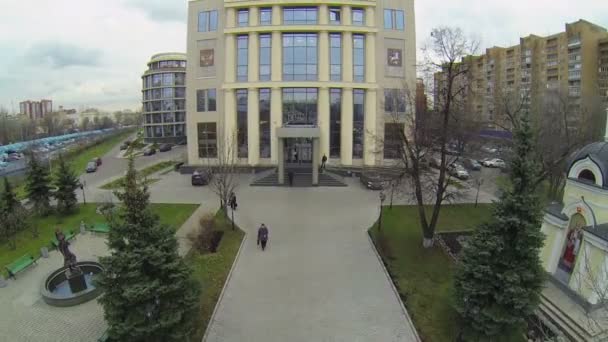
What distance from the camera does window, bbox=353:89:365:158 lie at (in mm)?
31688

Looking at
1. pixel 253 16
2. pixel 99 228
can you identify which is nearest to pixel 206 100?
pixel 253 16

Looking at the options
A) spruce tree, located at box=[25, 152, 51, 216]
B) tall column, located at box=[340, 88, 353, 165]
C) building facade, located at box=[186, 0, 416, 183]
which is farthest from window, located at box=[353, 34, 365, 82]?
spruce tree, located at box=[25, 152, 51, 216]

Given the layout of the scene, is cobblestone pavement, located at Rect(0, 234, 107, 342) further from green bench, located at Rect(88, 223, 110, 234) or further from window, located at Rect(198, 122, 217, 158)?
window, located at Rect(198, 122, 217, 158)

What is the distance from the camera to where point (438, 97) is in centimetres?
1377

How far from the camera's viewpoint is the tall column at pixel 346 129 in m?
31.2

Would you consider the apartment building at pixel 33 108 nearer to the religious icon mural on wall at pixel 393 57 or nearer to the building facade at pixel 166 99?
the building facade at pixel 166 99

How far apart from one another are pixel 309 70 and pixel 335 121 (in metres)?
5.65

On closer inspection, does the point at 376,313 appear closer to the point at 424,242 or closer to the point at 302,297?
the point at 302,297

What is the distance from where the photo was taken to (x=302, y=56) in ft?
103

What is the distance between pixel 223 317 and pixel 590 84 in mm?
64915

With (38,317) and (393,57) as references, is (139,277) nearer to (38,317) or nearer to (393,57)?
(38,317)

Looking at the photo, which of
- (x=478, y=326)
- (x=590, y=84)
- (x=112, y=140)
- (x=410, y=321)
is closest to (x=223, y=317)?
(x=410, y=321)

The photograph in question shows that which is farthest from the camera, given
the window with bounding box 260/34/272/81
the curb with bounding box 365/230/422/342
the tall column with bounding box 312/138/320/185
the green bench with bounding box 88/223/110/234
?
the window with bounding box 260/34/272/81

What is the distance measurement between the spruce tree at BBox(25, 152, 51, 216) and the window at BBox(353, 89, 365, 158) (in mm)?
24986
